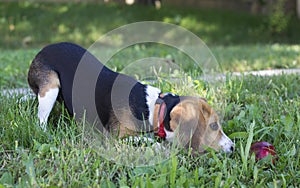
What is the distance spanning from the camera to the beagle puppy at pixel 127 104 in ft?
11.2

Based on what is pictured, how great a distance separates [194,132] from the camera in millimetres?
3377

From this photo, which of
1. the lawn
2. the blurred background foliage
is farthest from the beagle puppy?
the blurred background foliage

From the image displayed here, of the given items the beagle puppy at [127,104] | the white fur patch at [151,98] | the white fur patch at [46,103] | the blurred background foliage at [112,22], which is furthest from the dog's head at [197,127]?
the blurred background foliage at [112,22]

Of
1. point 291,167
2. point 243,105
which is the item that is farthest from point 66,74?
point 291,167

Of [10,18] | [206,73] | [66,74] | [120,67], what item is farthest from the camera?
[10,18]

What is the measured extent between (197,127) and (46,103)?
1547 mm

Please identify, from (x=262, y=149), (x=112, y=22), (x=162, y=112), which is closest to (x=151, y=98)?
(x=162, y=112)

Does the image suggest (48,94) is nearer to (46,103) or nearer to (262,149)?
(46,103)

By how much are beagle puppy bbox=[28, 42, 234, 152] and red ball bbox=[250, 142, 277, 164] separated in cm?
18

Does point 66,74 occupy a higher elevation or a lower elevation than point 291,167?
higher

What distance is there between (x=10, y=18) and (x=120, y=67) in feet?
23.5

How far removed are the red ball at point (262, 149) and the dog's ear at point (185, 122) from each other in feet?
1.52

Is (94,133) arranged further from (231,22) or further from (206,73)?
(231,22)

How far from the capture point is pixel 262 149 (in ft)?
11.3
